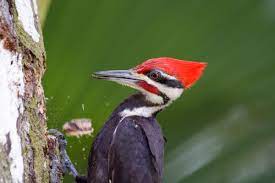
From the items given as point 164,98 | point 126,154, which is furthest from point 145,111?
point 126,154

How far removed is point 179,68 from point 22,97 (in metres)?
1.00

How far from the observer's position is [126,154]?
2.94 meters

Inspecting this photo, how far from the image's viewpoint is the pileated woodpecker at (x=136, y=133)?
2.93 m

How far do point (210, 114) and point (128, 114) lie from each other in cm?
37

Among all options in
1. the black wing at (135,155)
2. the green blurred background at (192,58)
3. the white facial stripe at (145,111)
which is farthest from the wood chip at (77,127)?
the white facial stripe at (145,111)

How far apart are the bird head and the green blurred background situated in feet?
0.16

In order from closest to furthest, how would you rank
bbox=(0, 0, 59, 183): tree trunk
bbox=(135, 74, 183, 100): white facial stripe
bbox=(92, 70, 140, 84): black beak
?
bbox=(0, 0, 59, 183): tree trunk, bbox=(92, 70, 140, 84): black beak, bbox=(135, 74, 183, 100): white facial stripe

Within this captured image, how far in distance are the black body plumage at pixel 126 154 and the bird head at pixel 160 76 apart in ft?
0.65

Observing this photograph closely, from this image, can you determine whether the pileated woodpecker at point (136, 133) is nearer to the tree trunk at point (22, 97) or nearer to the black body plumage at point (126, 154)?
the black body plumage at point (126, 154)

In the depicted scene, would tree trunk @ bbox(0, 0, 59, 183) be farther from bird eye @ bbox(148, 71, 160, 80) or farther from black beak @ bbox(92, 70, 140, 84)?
bird eye @ bbox(148, 71, 160, 80)

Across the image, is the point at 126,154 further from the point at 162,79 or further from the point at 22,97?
the point at 22,97

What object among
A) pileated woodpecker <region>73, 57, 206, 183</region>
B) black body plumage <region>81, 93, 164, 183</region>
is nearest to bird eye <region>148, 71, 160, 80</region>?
pileated woodpecker <region>73, 57, 206, 183</region>

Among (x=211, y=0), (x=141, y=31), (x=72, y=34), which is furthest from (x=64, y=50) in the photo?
(x=211, y=0)

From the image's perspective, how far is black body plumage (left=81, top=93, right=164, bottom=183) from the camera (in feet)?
9.61
